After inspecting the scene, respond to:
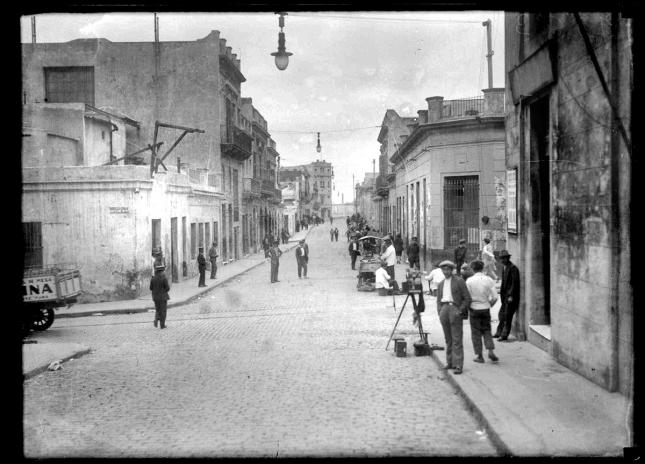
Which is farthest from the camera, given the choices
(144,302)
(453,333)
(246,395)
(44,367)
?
(144,302)

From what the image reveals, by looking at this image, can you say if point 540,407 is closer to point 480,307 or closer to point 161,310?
point 480,307

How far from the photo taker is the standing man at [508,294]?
1078 centimetres

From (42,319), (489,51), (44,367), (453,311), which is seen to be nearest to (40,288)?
(42,319)

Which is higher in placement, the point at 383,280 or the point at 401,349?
the point at 383,280

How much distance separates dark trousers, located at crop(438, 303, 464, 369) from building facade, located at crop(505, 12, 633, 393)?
146 cm

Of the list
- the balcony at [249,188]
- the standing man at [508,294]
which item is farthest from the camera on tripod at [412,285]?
the balcony at [249,188]

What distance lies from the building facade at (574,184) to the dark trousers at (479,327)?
0.97m

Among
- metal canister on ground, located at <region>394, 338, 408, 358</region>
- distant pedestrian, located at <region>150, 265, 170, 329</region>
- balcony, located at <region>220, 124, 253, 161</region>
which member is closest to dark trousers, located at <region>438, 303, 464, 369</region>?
metal canister on ground, located at <region>394, 338, 408, 358</region>

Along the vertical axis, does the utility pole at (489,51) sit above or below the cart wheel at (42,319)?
above

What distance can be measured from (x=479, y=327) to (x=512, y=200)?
9.96 feet

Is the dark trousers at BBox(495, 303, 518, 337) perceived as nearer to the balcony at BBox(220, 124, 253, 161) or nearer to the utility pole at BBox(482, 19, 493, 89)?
the utility pole at BBox(482, 19, 493, 89)

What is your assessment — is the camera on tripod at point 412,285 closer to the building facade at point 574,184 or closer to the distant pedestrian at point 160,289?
the building facade at point 574,184

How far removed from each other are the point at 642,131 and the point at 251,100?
1568 inches

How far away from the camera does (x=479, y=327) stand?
9227 millimetres
